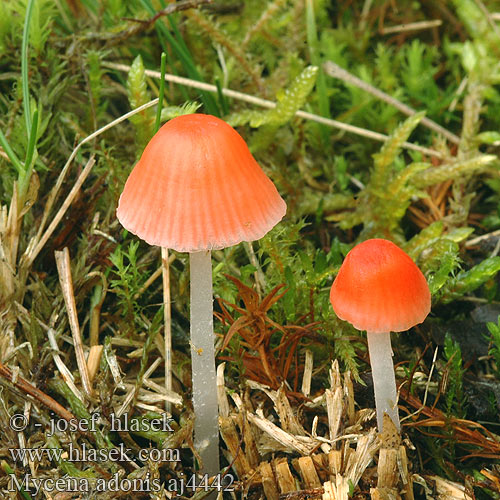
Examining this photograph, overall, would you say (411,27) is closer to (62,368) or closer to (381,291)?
(381,291)

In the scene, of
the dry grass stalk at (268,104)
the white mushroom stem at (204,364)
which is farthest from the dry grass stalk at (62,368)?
the dry grass stalk at (268,104)

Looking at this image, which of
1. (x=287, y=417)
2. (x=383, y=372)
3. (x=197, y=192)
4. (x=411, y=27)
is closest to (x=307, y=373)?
(x=287, y=417)

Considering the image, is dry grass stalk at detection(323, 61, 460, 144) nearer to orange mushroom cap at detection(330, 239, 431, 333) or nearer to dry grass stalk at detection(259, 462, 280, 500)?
orange mushroom cap at detection(330, 239, 431, 333)

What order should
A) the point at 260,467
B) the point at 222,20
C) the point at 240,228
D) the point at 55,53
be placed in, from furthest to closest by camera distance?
1. the point at 222,20
2. the point at 55,53
3. the point at 260,467
4. the point at 240,228

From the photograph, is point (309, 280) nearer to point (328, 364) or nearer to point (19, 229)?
point (328, 364)

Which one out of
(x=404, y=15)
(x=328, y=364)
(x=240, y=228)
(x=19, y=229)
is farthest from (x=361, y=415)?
(x=404, y=15)
